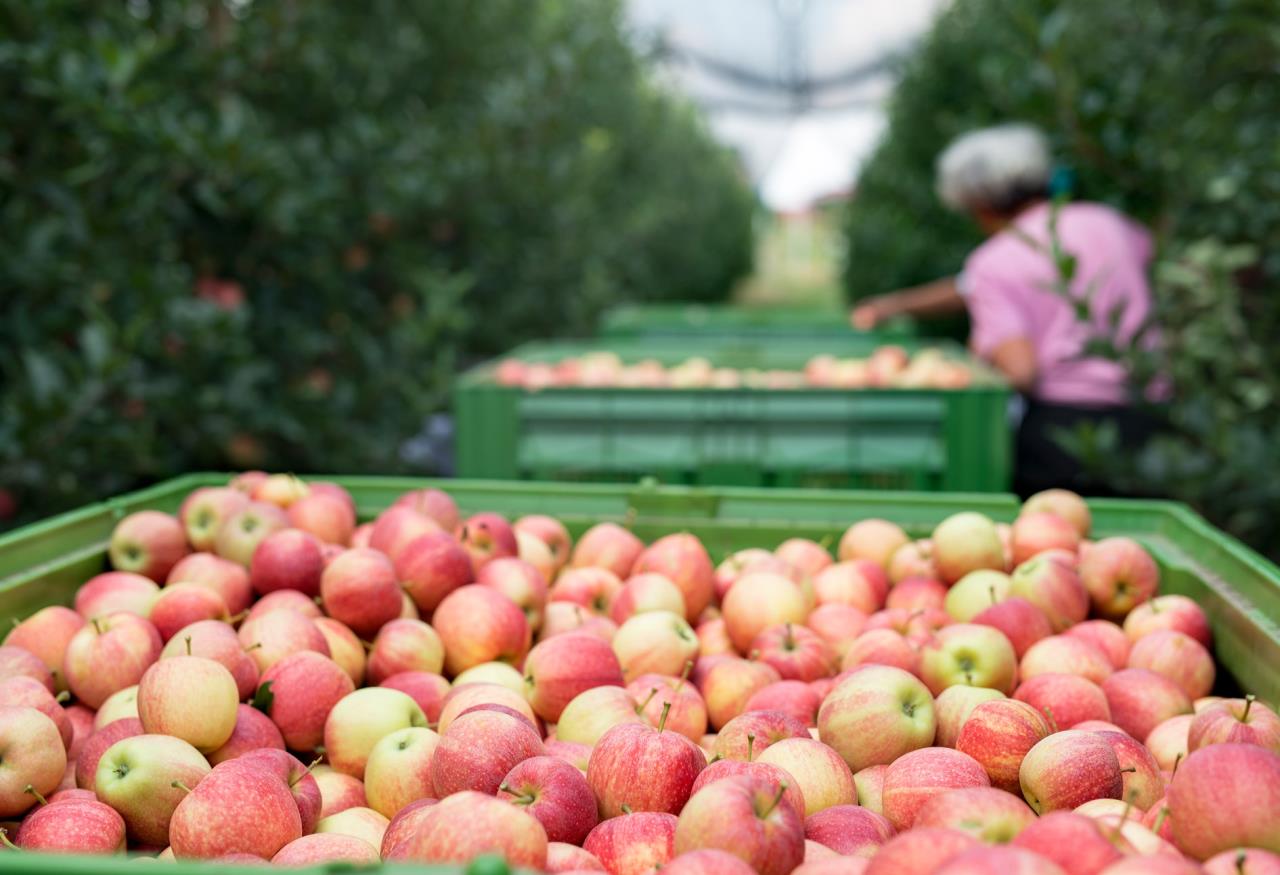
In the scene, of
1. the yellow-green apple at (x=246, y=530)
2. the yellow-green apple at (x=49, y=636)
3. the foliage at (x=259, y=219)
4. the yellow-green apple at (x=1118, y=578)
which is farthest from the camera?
the foliage at (x=259, y=219)

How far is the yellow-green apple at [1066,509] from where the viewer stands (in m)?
2.44

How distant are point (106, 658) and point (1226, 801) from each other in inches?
64.9

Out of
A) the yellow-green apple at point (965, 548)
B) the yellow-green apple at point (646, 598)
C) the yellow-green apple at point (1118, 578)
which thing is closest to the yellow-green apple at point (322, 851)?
the yellow-green apple at point (646, 598)

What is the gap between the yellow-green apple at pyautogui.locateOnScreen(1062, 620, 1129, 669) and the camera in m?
2.05

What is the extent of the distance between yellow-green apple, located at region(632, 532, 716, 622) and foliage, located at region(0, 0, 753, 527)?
5.15ft

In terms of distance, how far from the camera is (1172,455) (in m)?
3.04

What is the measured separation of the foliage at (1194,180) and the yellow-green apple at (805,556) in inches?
42.2

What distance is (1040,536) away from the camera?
2.33 meters

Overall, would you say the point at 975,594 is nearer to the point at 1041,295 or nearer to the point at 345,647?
the point at 345,647

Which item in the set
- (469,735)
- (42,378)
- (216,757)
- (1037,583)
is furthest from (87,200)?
(1037,583)

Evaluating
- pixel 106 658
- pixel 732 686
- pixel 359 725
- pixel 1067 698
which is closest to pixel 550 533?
pixel 732 686

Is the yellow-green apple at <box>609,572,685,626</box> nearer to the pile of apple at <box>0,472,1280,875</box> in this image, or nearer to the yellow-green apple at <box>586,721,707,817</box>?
the pile of apple at <box>0,472,1280,875</box>

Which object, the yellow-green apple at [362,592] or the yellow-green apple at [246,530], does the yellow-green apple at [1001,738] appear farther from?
the yellow-green apple at [246,530]

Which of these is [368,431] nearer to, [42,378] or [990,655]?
[42,378]
